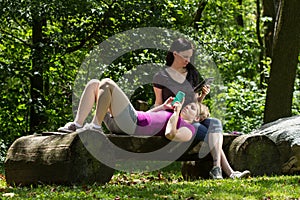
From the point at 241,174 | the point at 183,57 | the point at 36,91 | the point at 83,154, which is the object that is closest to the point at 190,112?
the point at 183,57

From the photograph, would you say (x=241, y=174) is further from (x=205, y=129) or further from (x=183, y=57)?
(x=183, y=57)

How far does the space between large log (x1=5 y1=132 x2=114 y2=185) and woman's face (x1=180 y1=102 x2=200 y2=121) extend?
111 cm

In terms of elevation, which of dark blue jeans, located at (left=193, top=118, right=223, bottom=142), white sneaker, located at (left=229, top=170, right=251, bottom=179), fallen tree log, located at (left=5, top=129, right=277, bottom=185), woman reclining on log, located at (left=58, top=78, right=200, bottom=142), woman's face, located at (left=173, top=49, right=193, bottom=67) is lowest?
white sneaker, located at (left=229, top=170, right=251, bottom=179)

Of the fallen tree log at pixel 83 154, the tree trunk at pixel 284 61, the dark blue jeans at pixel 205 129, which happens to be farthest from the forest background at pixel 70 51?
the dark blue jeans at pixel 205 129

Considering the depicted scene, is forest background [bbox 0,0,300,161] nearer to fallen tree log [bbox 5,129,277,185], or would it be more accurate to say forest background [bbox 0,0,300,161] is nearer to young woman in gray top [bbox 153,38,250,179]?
fallen tree log [bbox 5,129,277,185]

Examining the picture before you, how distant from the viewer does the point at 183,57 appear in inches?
291

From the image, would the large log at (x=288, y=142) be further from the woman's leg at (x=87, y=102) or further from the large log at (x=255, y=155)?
the woman's leg at (x=87, y=102)

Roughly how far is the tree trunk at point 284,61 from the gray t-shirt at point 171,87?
3.57 meters

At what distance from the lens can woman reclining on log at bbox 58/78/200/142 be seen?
666 cm

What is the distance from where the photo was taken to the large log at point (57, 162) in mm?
6395

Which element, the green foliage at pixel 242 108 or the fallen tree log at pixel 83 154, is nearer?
the fallen tree log at pixel 83 154

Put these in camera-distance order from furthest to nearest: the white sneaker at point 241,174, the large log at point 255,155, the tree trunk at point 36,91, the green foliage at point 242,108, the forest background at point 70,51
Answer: the green foliage at point 242,108, the tree trunk at point 36,91, the forest background at point 70,51, the large log at point 255,155, the white sneaker at point 241,174

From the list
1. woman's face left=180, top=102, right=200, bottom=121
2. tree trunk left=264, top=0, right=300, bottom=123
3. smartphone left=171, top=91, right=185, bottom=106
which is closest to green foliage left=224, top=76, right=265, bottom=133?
tree trunk left=264, top=0, right=300, bottom=123

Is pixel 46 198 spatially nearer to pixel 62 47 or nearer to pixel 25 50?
pixel 62 47
